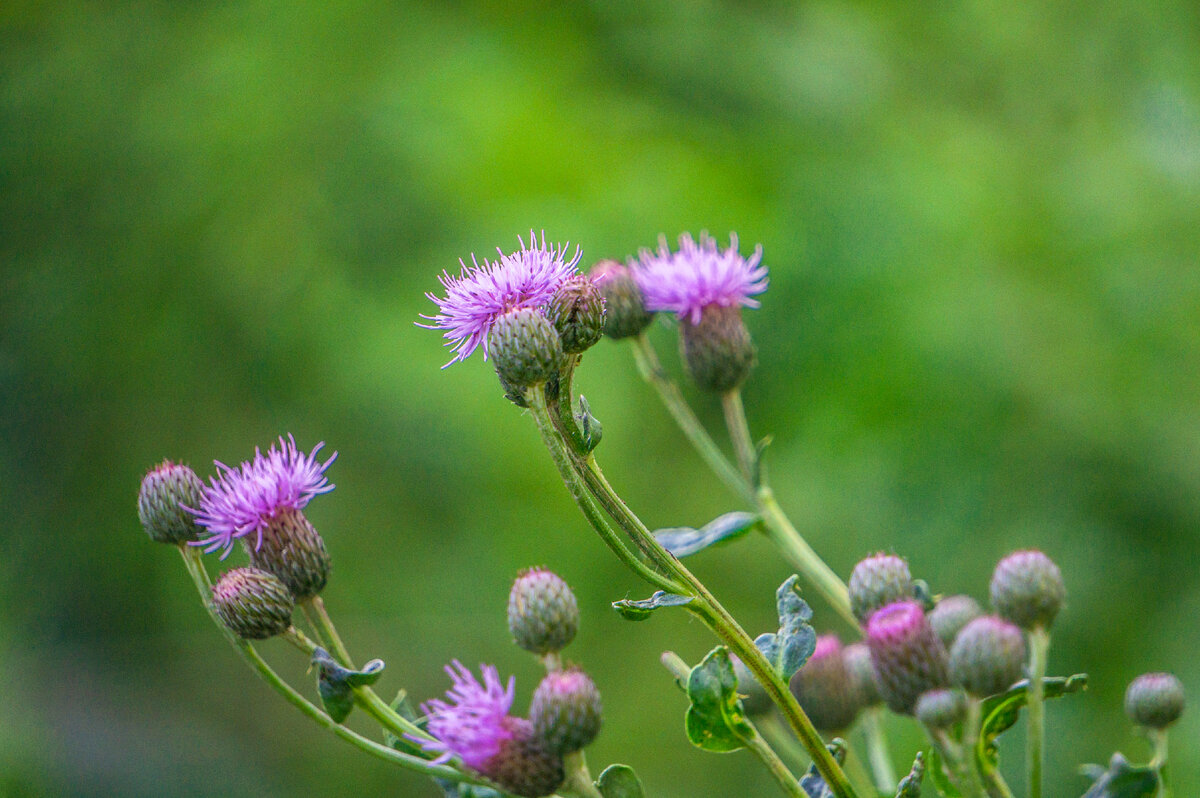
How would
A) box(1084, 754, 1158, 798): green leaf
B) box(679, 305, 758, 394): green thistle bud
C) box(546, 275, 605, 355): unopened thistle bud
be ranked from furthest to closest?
box(679, 305, 758, 394): green thistle bud → box(546, 275, 605, 355): unopened thistle bud → box(1084, 754, 1158, 798): green leaf

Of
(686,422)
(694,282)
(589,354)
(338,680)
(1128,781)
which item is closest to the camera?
(1128,781)

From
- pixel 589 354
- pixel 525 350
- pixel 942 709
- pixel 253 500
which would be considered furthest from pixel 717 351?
pixel 589 354

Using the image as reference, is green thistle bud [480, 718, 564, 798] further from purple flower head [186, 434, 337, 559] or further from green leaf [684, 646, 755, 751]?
purple flower head [186, 434, 337, 559]

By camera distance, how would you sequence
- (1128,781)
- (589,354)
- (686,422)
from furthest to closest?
(589,354)
(686,422)
(1128,781)

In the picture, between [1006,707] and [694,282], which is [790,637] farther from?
[694,282]

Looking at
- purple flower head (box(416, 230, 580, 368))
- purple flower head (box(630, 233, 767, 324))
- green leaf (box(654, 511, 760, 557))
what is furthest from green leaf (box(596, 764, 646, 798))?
purple flower head (box(630, 233, 767, 324))

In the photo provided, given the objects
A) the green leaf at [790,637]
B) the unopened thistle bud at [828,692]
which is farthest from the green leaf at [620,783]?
the unopened thistle bud at [828,692]

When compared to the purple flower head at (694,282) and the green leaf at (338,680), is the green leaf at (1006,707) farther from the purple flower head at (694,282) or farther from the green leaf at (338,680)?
the purple flower head at (694,282)

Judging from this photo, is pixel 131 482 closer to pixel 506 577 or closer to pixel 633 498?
pixel 506 577
